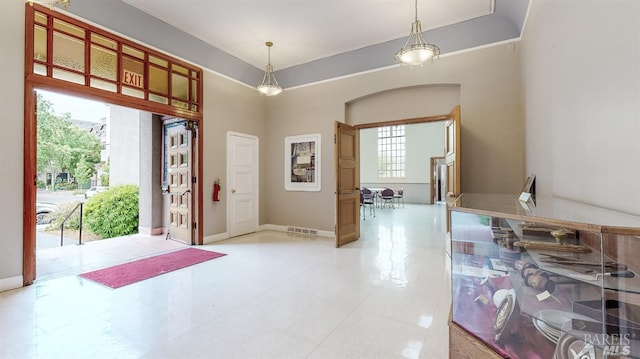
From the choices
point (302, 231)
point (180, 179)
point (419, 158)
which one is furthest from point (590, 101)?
point (419, 158)

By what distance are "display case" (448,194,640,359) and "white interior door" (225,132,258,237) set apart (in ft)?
15.8

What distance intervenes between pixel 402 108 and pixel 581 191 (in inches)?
140

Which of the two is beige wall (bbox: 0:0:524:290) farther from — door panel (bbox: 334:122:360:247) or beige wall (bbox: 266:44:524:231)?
door panel (bbox: 334:122:360:247)

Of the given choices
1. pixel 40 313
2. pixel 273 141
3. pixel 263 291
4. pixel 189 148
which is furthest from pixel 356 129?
pixel 40 313

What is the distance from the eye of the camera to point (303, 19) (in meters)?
4.23

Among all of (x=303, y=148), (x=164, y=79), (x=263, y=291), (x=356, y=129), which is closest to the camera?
(x=263, y=291)

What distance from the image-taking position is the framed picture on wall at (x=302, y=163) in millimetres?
5859

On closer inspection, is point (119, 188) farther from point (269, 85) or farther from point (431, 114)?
point (431, 114)

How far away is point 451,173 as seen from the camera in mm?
4211

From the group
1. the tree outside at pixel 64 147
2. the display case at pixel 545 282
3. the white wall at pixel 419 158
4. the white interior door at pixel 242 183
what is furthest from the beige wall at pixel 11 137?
the white wall at pixel 419 158

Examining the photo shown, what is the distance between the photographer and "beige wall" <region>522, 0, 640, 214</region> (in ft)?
3.97

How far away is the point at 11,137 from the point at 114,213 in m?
4.30

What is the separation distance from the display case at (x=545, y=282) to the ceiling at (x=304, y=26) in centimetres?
346

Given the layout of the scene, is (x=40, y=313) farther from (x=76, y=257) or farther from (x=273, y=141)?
(x=273, y=141)
